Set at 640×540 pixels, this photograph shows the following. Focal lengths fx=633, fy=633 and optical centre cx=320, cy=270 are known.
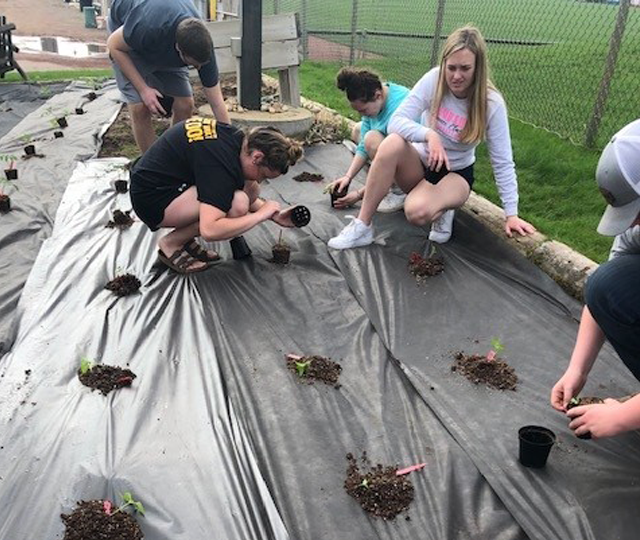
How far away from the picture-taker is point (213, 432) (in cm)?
220

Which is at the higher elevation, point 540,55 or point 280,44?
point 280,44

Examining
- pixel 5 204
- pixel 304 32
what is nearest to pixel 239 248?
pixel 5 204

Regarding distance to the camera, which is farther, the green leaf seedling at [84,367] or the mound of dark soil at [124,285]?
the mound of dark soil at [124,285]

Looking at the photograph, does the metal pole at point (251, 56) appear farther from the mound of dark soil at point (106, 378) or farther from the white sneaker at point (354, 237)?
the mound of dark soil at point (106, 378)

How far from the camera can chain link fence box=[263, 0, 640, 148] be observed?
16.7 ft

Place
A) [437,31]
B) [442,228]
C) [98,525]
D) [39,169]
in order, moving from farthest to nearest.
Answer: [437,31], [39,169], [442,228], [98,525]

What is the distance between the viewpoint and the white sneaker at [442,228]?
3.64 metres

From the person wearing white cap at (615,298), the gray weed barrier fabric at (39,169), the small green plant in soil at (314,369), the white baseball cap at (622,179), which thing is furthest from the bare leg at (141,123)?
the white baseball cap at (622,179)

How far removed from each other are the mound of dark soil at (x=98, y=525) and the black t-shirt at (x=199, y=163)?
62.8 inches

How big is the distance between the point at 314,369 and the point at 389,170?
1433mm

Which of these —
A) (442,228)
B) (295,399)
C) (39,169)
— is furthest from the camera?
(39,169)

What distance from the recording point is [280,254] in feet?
11.4

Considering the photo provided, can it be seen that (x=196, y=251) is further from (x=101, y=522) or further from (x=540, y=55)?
(x=540, y=55)

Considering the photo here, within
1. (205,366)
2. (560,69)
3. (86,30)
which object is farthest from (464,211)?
(86,30)
